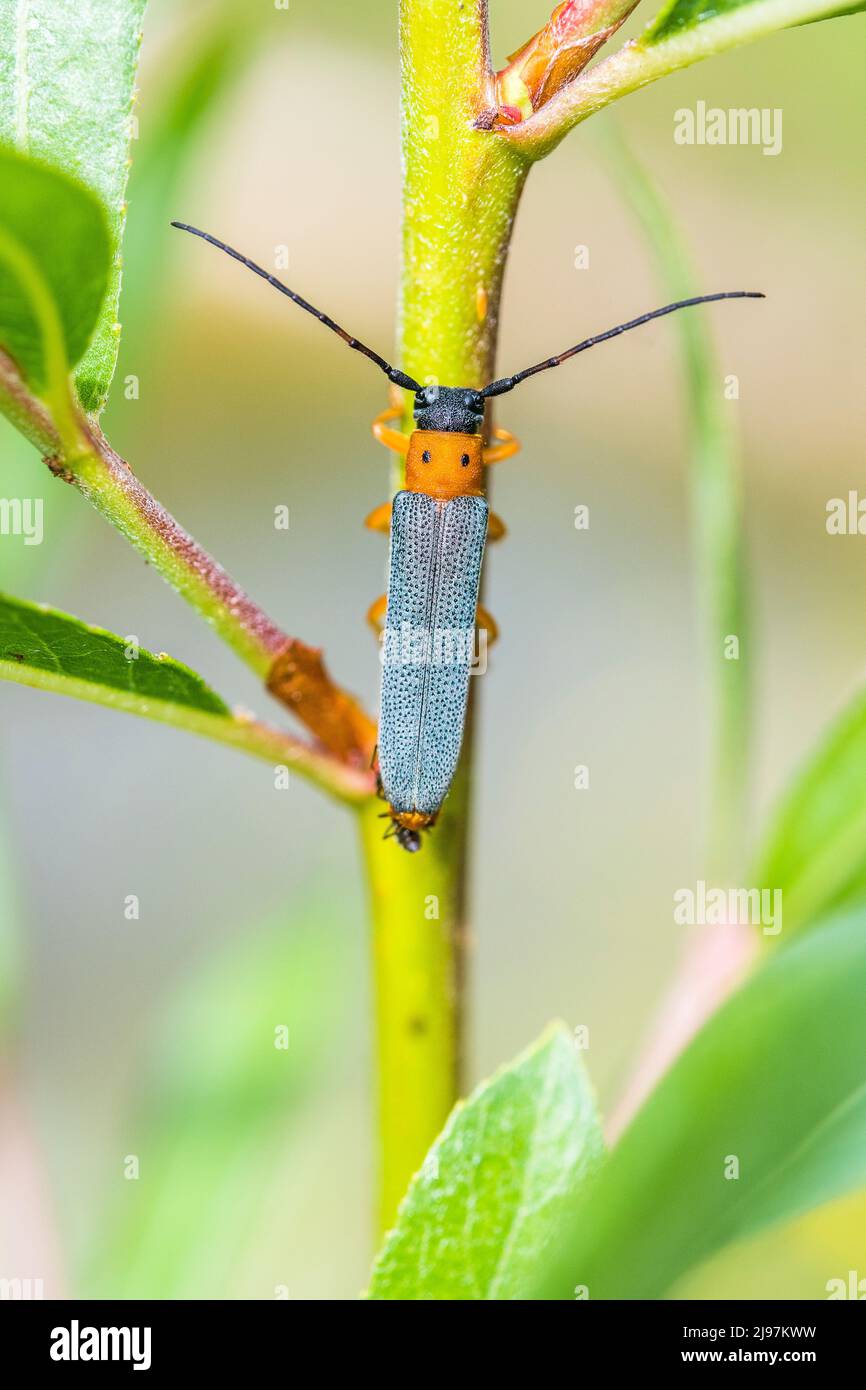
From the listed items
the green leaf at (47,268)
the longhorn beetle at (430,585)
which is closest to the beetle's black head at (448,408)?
the longhorn beetle at (430,585)

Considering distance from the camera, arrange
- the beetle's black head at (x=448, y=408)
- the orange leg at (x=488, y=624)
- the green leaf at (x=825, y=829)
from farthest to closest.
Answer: the orange leg at (x=488, y=624) < the green leaf at (x=825, y=829) < the beetle's black head at (x=448, y=408)

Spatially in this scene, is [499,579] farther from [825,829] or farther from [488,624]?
[825,829]

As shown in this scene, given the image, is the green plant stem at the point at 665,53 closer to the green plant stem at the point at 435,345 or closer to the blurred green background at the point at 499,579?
the green plant stem at the point at 435,345

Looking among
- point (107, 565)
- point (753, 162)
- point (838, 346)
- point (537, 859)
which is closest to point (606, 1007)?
point (537, 859)

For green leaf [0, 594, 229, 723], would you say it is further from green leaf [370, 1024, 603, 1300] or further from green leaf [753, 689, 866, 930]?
green leaf [753, 689, 866, 930]

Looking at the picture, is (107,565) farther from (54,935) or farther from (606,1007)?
(606,1007)

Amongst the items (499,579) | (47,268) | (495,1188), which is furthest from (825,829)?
(499,579)

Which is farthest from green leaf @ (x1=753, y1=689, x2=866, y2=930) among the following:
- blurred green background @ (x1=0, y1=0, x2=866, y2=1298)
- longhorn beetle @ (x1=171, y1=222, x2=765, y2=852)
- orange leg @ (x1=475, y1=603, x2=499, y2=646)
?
blurred green background @ (x1=0, y1=0, x2=866, y2=1298)
